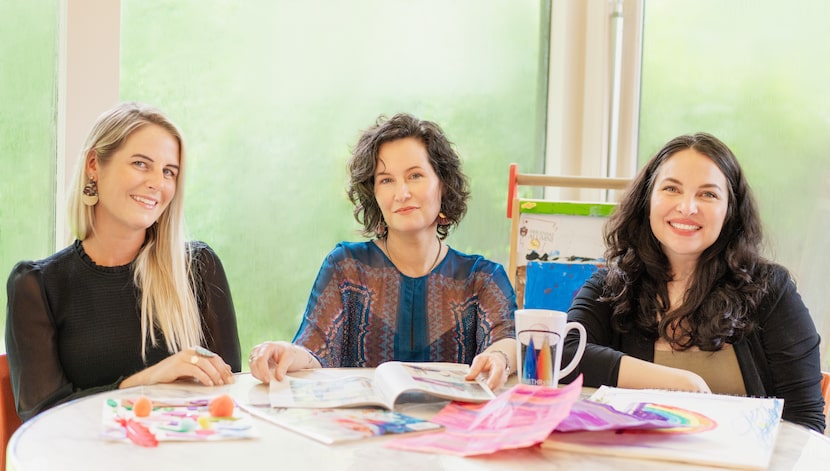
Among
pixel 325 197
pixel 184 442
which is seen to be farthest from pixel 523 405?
pixel 325 197

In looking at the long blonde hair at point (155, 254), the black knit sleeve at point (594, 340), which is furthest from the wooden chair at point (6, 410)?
the black knit sleeve at point (594, 340)

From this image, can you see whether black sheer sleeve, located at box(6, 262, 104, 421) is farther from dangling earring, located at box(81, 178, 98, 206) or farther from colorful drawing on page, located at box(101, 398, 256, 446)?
colorful drawing on page, located at box(101, 398, 256, 446)

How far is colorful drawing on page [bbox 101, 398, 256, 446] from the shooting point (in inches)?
42.7

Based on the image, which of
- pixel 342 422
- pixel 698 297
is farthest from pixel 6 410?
pixel 698 297

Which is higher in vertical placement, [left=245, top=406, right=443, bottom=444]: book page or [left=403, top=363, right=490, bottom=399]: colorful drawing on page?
[left=403, top=363, right=490, bottom=399]: colorful drawing on page

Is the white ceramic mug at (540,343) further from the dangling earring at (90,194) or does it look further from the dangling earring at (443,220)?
the dangling earring at (90,194)

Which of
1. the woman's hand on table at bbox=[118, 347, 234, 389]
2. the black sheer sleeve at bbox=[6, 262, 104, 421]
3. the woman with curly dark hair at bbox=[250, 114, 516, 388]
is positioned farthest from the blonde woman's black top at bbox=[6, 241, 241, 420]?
the woman with curly dark hair at bbox=[250, 114, 516, 388]

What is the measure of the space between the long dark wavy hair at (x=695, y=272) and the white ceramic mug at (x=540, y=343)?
533 millimetres

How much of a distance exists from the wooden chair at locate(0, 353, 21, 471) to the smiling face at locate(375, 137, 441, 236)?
880 mm

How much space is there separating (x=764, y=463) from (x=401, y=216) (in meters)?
1.10

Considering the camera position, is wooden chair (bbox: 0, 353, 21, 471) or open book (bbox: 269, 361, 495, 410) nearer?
open book (bbox: 269, 361, 495, 410)

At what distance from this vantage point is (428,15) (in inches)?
117

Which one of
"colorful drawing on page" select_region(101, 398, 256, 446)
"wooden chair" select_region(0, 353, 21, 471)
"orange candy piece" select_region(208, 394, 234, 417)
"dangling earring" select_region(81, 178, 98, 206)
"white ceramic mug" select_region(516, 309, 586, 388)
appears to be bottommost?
"wooden chair" select_region(0, 353, 21, 471)

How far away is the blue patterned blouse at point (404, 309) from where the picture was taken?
1956 millimetres
